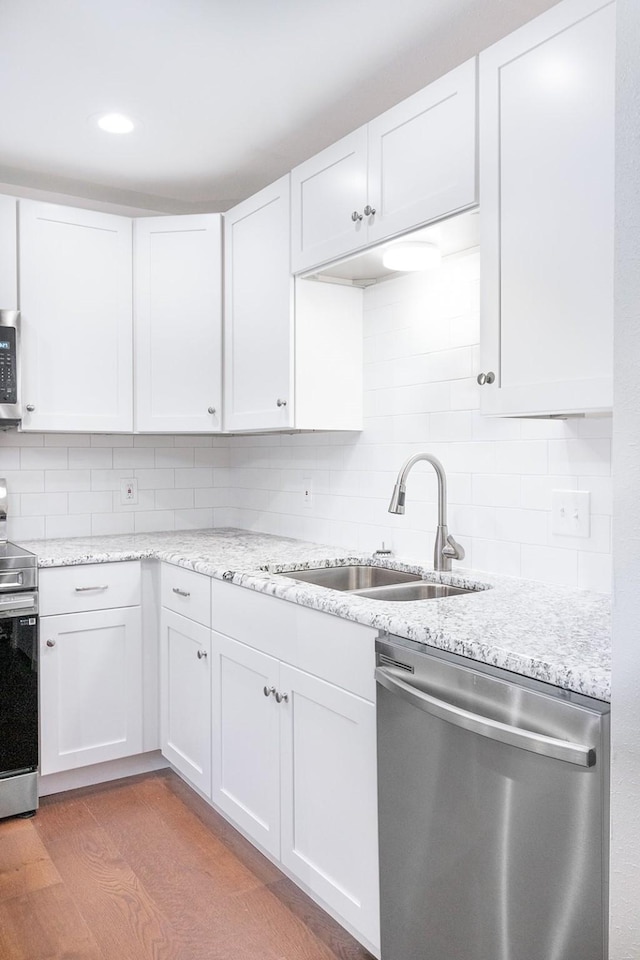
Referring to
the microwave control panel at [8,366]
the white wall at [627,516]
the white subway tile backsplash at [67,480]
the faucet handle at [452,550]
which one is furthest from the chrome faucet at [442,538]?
the white subway tile backsplash at [67,480]

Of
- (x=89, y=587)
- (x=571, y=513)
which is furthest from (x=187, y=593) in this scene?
(x=571, y=513)

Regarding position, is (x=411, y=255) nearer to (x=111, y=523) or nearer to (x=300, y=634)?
(x=300, y=634)

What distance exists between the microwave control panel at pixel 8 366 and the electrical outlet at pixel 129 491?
718 mm

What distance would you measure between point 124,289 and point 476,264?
61.5 inches

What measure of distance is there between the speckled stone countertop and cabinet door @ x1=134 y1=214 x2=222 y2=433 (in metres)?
0.59

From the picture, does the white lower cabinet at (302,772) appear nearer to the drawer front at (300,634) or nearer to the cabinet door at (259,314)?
the drawer front at (300,634)

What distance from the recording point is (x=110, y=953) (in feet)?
6.00

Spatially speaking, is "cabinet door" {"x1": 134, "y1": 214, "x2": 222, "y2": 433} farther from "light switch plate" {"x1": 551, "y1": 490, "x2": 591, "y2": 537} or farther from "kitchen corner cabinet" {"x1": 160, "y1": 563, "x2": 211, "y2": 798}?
"light switch plate" {"x1": 551, "y1": 490, "x2": 591, "y2": 537}

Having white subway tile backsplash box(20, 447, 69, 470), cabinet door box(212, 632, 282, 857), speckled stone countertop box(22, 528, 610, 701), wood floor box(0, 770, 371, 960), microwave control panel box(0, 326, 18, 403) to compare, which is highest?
microwave control panel box(0, 326, 18, 403)

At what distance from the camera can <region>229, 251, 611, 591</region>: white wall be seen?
192 centimetres

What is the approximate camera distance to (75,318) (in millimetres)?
2969

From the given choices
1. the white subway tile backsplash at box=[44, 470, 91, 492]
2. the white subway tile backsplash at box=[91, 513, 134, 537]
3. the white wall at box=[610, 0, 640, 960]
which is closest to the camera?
the white wall at box=[610, 0, 640, 960]

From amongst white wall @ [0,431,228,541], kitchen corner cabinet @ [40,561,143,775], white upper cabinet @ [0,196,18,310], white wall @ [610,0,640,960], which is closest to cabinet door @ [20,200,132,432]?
white upper cabinet @ [0,196,18,310]

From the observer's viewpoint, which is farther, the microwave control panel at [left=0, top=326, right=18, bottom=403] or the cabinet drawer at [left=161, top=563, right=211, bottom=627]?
the microwave control panel at [left=0, top=326, right=18, bottom=403]
